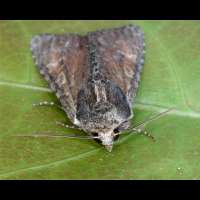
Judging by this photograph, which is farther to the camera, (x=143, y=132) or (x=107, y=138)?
(x=143, y=132)

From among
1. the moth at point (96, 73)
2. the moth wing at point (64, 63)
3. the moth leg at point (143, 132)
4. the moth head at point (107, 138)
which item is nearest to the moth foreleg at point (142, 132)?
the moth leg at point (143, 132)

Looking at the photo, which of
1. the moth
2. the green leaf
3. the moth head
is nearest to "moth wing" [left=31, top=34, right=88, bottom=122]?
the moth

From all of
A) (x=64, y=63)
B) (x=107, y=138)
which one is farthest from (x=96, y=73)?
(x=107, y=138)

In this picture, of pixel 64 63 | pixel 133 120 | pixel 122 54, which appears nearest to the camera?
pixel 133 120

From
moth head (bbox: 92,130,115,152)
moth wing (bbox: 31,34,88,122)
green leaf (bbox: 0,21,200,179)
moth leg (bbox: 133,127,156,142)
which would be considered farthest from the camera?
moth wing (bbox: 31,34,88,122)

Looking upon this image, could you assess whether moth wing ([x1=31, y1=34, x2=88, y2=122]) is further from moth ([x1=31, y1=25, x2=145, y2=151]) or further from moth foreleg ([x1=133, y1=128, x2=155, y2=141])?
moth foreleg ([x1=133, y1=128, x2=155, y2=141])

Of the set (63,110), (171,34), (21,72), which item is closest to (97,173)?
(63,110)

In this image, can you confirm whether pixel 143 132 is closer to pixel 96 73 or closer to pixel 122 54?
pixel 96 73
